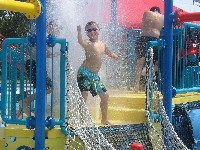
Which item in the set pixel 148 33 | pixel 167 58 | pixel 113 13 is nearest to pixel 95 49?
pixel 167 58

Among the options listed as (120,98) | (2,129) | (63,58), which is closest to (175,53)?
(120,98)

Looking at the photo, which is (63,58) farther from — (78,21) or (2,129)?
(78,21)

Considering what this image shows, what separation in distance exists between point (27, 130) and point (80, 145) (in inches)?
21.8

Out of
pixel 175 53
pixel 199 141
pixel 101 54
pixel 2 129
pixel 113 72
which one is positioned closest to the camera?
pixel 2 129

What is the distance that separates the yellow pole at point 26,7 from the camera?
11.3 feet

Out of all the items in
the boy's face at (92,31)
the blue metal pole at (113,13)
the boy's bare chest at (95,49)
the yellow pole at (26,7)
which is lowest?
the boy's bare chest at (95,49)

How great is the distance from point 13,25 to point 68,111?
19226 millimetres

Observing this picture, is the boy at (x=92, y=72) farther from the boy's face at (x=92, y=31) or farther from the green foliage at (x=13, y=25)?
the green foliage at (x=13, y=25)

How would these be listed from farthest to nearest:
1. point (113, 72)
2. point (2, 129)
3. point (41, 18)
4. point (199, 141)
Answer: point (113, 72) → point (199, 141) → point (2, 129) → point (41, 18)

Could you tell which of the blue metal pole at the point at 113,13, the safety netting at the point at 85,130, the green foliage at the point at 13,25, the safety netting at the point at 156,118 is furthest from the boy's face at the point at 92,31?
the green foliage at the point at 13,25

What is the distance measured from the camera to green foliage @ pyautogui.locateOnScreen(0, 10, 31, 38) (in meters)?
22.0

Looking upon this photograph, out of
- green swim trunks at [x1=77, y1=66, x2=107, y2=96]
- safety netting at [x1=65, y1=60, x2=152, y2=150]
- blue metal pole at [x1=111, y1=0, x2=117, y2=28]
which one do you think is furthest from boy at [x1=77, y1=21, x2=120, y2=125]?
blue metal pole at [x1=111, y1=0, x2=117, y2=28]

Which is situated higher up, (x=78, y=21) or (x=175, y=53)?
(x=78, y=21)

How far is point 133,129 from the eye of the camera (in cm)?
478
